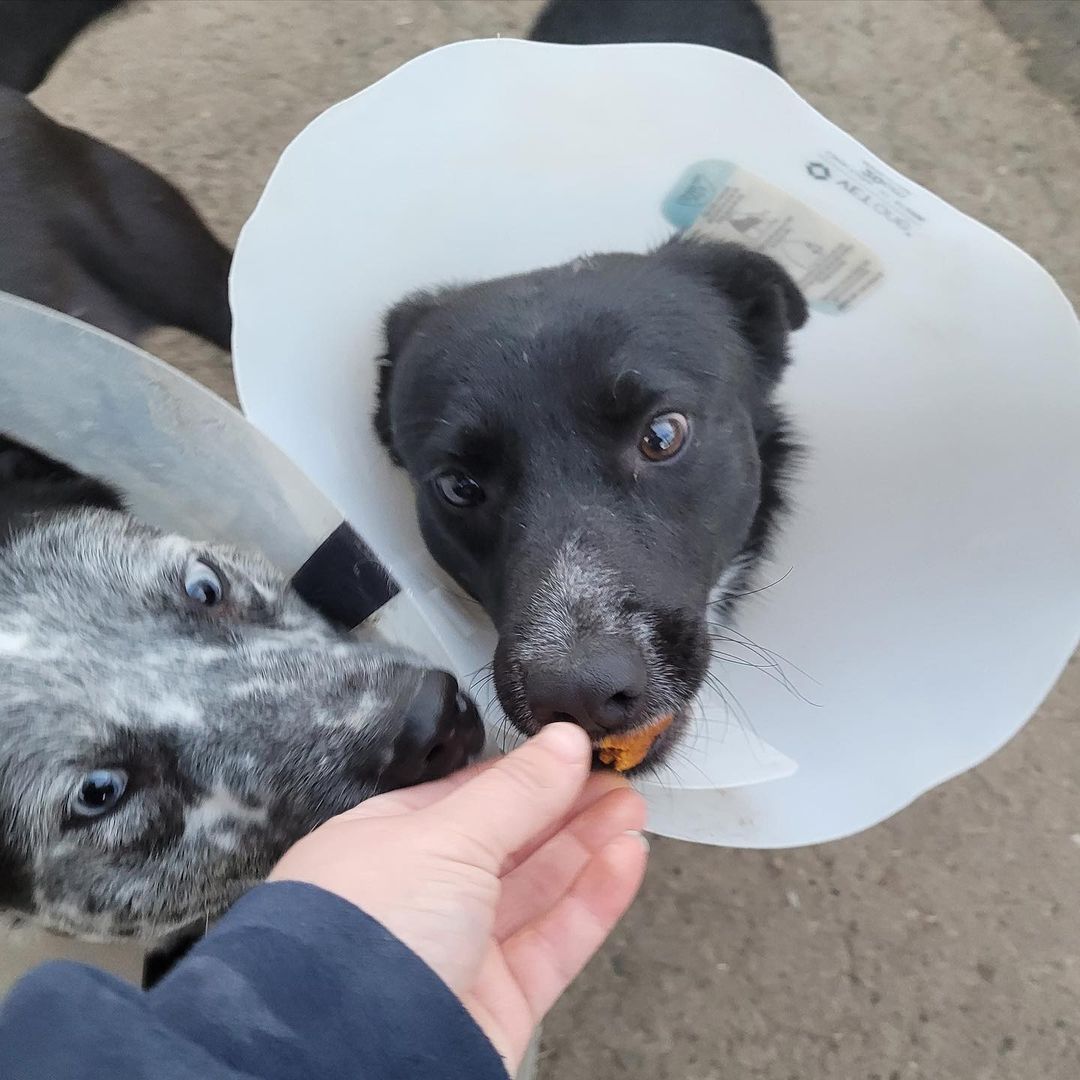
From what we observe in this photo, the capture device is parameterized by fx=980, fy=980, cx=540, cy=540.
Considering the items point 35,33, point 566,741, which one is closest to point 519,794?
point 566,741

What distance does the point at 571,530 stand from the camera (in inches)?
51.2

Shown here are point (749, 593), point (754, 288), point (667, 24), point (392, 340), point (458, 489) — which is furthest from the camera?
point (667, 24)

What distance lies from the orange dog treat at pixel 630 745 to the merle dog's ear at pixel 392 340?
2.33 ft

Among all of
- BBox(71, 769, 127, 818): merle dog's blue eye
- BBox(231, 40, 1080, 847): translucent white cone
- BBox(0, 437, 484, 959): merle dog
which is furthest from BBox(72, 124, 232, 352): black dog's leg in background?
BBox(71, 769, 127, 818): merle dog's blue eye

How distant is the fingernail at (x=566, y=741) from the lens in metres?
1.03

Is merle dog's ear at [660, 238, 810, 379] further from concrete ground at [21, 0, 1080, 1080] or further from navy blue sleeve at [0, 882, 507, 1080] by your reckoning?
navy blue sleeve at [0, 882, 507, 1080]

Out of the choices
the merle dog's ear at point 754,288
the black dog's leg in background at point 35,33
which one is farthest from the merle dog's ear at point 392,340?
the black dog's leg in background at point 35,33

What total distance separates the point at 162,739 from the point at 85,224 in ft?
3.56

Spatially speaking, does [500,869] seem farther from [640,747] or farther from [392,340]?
[392,340]

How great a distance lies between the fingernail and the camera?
3.38 ft

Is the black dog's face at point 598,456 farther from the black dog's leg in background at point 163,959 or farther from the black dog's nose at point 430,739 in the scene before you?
the black dog's leg in background at point 163,959

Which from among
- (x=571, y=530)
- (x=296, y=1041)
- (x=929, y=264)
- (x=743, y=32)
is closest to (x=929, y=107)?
(x=743, y=32)

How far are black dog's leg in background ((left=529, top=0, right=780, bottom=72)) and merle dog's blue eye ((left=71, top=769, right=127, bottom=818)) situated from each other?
64.1 inches

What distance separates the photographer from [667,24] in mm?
1988
